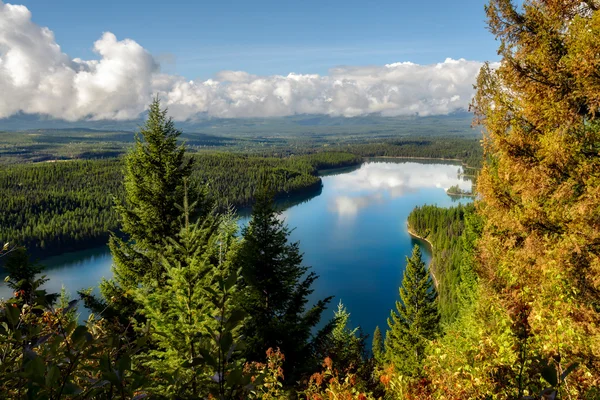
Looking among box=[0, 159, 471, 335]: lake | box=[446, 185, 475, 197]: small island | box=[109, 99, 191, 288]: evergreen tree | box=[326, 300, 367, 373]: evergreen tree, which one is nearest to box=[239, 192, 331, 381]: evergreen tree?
box=[326, 300, 367, 373]: evergreen tree

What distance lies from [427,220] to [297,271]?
65.6 metres

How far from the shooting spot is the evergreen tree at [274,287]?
10898 mm

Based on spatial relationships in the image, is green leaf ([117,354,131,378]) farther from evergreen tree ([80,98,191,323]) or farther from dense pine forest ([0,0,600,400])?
evergreen tree ([80,98,191,323])

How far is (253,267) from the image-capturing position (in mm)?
11508

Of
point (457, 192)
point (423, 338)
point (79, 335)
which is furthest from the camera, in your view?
point (457, 192)

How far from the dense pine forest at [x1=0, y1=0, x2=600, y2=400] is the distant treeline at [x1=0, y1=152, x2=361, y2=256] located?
38.6m

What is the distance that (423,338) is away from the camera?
7.66m

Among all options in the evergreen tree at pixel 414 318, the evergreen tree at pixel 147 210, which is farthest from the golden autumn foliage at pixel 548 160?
the evergreen tree at pixel 414 318

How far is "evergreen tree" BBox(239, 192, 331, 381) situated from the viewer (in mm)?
10898

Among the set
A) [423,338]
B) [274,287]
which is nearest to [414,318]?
[274,287]

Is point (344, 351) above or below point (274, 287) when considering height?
below

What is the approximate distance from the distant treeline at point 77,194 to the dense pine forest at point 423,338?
127 feet

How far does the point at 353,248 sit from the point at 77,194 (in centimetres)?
7846

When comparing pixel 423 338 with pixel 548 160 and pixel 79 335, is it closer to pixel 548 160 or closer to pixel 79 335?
pixel 548 160
